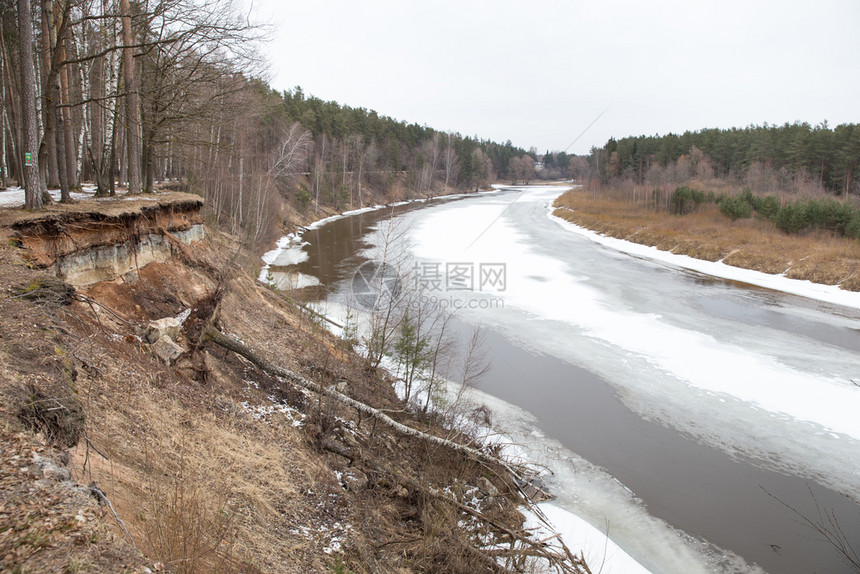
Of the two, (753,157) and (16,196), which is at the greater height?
(753,157)

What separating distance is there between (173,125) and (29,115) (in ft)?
25.2

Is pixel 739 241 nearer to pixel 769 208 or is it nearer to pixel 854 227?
pixel 854 227

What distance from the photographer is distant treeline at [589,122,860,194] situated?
49219 millimetres

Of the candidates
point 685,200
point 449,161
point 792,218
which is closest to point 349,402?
point 792,218

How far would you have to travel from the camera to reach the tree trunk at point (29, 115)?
7.98 meters

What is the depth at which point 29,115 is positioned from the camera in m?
8.29

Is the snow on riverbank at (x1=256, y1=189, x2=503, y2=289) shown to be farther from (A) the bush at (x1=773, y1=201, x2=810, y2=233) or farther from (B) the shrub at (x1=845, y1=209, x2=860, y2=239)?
(B) the shrub at (x1=845, y1=209, x2=860, y2=239)

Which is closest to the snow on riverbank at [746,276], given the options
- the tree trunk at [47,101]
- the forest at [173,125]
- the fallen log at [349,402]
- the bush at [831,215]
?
the bush at [831,215]

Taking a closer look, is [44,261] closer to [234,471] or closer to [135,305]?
[135,305]

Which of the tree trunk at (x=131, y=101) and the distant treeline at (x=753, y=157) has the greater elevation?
the distant treeline at (x=753, y=157)

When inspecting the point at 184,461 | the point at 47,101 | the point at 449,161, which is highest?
the point at 449,161

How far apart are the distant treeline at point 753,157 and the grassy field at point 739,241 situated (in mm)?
14328

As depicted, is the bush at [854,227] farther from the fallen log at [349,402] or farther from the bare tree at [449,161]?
the bare tree at [449,161]

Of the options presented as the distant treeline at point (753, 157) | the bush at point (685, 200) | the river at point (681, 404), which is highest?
the distant treeline at point (753, 157)
